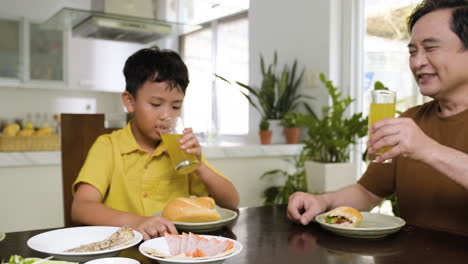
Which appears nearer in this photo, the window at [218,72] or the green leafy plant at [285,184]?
the green leafy plant at [285,184]

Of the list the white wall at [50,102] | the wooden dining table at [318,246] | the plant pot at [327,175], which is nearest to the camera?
the wooden dining table at [318,246]

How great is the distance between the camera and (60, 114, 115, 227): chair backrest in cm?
151

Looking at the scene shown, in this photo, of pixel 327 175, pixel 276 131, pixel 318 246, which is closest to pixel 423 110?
pixel 318 246

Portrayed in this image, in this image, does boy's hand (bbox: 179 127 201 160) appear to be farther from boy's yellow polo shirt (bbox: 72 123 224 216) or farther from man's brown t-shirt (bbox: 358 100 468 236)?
man's brown t-shirt (bbox: 358 100 468 236)

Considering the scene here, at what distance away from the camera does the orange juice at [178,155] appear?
1233 mm

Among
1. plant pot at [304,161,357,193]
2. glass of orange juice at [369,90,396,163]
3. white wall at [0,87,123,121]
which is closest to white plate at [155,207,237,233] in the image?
glass of orange juice at [369,90,396,163]

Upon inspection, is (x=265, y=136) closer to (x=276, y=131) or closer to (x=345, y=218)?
(x=276, y=131)

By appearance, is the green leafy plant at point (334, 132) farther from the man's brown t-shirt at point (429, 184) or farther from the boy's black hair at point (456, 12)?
the boy's black hair at point (456, 12)

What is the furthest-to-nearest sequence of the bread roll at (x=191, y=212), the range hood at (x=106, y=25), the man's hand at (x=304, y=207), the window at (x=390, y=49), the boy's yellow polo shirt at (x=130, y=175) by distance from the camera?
1. the range hood at (x=106, y=25)
2. the window at (x=390, y=49)
3. the boy's yellow polo shirt at (x=130, y=175)
4. the man's hand at (x=304, y=207)
5. the bread roll at (x=191, y=212)

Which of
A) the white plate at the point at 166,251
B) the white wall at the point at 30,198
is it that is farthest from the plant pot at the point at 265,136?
the white plate at the point at 166,251

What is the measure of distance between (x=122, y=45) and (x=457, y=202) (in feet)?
16.5

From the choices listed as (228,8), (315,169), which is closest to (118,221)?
(315,169)

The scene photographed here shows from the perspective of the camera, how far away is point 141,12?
3877mm

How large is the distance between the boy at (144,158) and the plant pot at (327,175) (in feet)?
4.38
